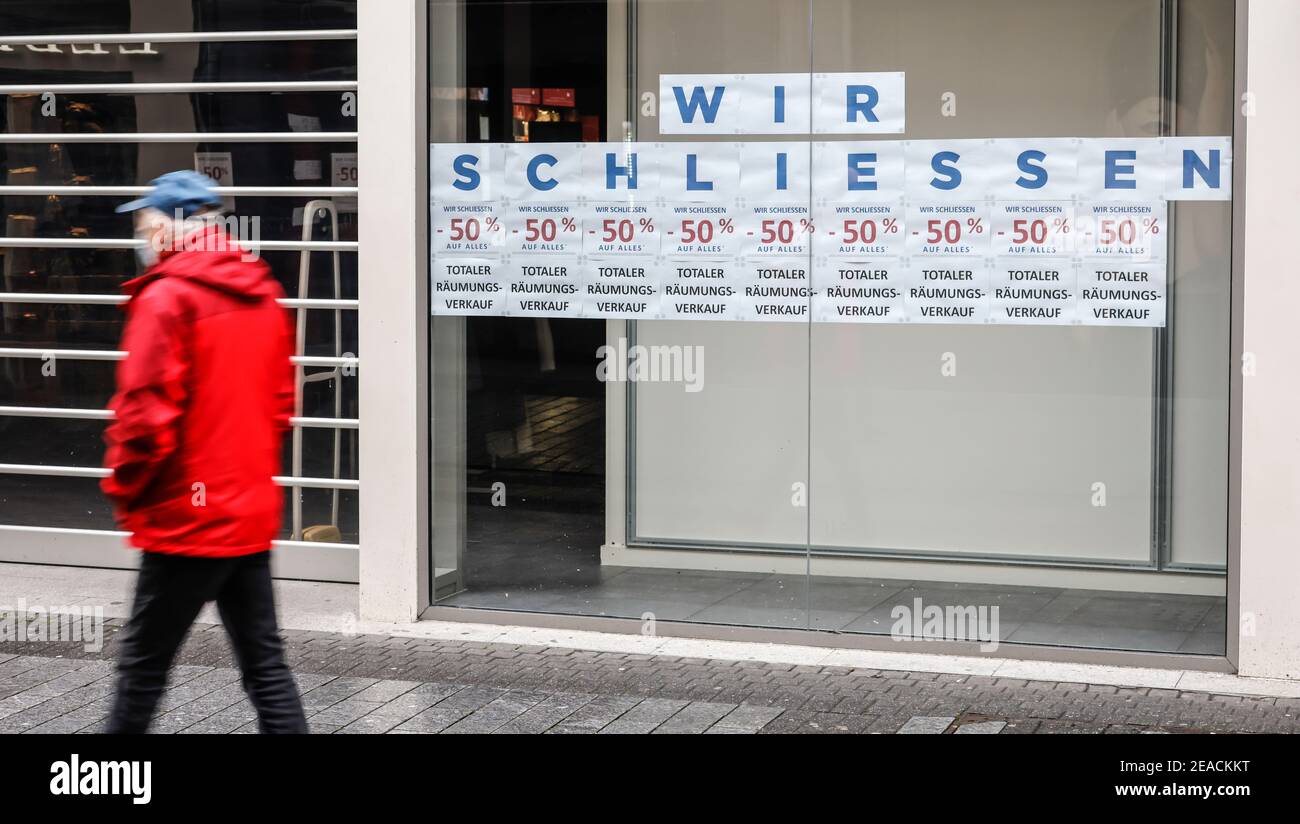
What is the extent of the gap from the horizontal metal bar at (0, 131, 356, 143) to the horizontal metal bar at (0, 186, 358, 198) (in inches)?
10.1

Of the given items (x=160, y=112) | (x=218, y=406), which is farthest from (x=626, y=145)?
(x=218, y=406)

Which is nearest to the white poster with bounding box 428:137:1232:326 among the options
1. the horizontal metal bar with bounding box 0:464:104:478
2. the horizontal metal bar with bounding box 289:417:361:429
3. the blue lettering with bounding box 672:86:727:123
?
the blue lettering with bounding box 672:86:727:123

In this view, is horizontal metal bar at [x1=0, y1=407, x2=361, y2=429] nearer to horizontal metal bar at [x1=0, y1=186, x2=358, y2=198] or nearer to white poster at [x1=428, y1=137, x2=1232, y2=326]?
horizontal metal bar at [x1=0, y1=186, x2=358, y2=198]

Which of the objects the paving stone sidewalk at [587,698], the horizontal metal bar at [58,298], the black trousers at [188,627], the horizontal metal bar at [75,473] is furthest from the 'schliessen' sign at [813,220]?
the black trousers at [188,627]

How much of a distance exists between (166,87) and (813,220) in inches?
154

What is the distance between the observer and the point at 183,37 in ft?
31.4

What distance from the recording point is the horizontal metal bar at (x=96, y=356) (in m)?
9.37

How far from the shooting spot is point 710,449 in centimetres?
878

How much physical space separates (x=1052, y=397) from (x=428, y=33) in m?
3.44

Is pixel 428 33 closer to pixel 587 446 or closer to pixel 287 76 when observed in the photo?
pixel 287 76

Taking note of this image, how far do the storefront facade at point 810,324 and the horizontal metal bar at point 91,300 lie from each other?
0.89m

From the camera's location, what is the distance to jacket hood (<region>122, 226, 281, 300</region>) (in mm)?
5027

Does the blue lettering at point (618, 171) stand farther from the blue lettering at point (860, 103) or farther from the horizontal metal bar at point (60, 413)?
the horizontal metal bar at point (60, 413)

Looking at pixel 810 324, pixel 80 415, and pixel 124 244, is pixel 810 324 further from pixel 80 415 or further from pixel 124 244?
pixel 80 415
